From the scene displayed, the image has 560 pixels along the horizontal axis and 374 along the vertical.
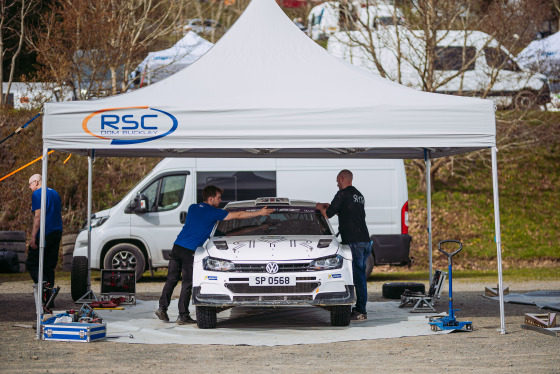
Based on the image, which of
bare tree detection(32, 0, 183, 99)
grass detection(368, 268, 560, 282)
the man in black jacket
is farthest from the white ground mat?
bare tree detection(32, 0, 183, 99)

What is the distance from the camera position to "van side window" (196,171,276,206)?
1616 cm

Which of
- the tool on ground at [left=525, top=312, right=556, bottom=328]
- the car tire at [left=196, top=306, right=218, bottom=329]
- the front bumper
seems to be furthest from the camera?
the car tire at [left=196, top=306, right=218, bottom=329]

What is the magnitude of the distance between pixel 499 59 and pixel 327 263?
14623mm

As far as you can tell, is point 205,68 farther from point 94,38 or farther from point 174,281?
point 94,38

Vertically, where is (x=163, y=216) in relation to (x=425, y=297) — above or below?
above

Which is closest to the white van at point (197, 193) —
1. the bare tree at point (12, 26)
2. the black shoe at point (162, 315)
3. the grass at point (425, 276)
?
the grass at point (425, 276)

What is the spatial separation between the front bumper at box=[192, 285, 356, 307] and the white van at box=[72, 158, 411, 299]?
6.61 metres

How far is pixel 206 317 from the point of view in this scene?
9797mm

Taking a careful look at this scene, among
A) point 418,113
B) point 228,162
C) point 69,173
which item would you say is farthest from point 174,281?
point 69,173

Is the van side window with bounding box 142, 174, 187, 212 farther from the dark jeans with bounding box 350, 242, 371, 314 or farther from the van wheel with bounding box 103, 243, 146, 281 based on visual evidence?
the dark jeans with bounding box 350, 242, 371, 314

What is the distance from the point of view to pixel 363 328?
9.91 m

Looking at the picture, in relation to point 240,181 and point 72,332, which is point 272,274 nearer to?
point 72,332

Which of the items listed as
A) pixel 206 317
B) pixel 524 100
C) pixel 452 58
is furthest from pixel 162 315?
pixel 524 100

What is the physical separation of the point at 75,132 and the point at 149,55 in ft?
56.2
